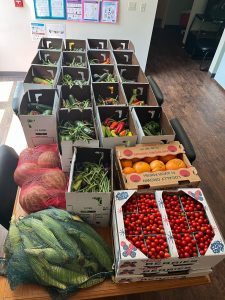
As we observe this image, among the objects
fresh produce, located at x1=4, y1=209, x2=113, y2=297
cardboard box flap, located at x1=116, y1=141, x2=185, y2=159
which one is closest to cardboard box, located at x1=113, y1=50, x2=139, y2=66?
cardboard box flap, located at x1=116, y1=141, x2=185, y2=159

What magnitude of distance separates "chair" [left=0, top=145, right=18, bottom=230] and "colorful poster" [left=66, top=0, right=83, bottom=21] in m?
2.63

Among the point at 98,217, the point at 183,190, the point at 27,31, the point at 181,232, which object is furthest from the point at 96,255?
the point at 27,31

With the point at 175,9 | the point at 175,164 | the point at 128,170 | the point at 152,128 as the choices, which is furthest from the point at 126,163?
the point at 175,9

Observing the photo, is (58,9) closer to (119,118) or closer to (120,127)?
(119,118)

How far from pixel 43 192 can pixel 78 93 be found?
1007 millimetres

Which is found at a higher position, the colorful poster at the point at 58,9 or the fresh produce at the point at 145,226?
the colorful poster at the point at 58,9

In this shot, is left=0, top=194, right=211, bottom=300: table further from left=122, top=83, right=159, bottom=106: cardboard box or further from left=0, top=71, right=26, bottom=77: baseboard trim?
left=0, top=71, right=26, bottom=77: baseboard trim

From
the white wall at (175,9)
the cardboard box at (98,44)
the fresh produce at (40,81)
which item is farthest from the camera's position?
the white wall at (175,9)

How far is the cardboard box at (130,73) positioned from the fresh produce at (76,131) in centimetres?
98

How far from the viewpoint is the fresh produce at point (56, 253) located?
100 cm

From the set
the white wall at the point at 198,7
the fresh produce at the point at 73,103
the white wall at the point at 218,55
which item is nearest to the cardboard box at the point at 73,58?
the fresh produce at the point at 73,103

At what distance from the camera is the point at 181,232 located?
1.10 metres

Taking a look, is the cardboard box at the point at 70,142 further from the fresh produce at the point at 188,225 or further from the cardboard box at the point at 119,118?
the fresh produce at the point at 188,225

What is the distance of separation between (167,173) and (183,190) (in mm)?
161
